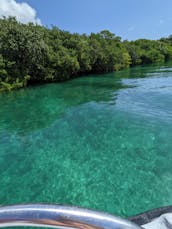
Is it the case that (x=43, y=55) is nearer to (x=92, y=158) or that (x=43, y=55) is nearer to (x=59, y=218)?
(x=92, y=158)

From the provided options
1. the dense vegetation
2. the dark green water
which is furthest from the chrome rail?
the dense vegetation

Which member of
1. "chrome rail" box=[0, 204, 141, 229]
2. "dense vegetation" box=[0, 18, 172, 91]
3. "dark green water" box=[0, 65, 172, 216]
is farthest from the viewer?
"dense vegetation" box=[0, 18, 172, 91]

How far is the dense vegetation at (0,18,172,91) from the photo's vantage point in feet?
44.9

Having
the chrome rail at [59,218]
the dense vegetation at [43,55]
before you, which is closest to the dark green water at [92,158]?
the chrome rail at [59,218]

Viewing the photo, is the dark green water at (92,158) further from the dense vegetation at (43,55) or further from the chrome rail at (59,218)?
the dense vegetation at (43,55)

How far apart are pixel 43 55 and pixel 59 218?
16457 mm

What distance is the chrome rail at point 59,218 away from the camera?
0.78 metres

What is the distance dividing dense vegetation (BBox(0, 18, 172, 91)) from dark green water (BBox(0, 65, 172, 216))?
8107 millimetres

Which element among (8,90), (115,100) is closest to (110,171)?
(115,100)

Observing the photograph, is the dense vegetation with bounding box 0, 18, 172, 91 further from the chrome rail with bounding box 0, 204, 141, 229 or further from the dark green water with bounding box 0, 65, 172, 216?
the chrome rail with bounding box 0, 204, 141, 229

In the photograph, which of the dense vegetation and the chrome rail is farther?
the dense vegetation

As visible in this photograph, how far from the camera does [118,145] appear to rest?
4.66 m

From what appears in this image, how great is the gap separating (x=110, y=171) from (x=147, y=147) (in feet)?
4.56

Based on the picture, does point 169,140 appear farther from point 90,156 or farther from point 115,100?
point 115,100
